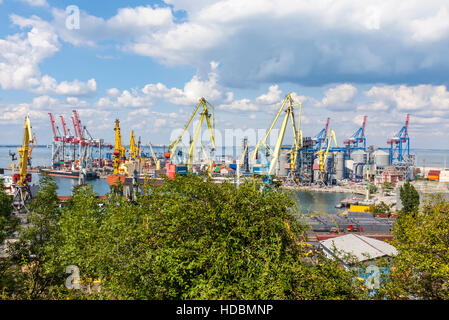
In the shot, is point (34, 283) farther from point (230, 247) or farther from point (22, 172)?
point (22, 172)

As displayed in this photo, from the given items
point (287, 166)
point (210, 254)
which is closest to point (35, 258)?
point (210, 254)

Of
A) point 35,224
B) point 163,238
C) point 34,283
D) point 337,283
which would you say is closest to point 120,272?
point 163,238

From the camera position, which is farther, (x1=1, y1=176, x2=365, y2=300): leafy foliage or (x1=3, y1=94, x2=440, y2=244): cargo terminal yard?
(x1=3, y1=94, x2=440, y2=244): cargo terminal yard

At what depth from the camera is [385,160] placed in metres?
74.8

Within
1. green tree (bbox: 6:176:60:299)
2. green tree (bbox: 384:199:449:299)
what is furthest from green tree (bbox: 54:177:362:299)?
green tree (bbox: 384:199:449:299)

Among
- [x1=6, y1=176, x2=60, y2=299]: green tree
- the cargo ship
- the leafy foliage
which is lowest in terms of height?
the cargo ship

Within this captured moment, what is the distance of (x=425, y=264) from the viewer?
5652 mm

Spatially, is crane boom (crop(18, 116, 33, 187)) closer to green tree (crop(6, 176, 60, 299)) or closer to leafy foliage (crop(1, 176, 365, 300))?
green tree (crop(6, 176, 60, 299))

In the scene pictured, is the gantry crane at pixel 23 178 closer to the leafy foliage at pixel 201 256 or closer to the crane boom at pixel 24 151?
the crane boom at pixel 24 151

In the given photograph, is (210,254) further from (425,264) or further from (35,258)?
(35,258)

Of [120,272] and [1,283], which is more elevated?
[120,272]

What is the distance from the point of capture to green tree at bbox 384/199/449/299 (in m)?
5.61
